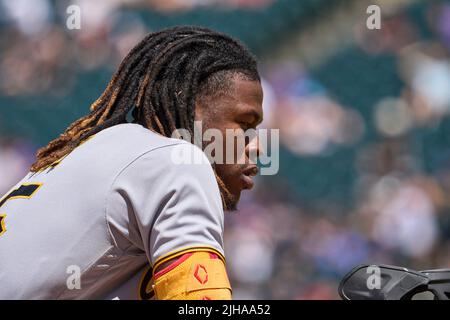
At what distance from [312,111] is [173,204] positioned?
3.88 meters

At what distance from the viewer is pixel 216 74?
182cm

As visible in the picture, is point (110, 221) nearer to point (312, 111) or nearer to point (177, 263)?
point (177, 263)

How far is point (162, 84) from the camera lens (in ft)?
5.74

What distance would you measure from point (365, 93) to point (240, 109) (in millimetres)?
3495

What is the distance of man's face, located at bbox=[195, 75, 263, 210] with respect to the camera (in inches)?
71.3

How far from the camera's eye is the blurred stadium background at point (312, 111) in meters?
4.77

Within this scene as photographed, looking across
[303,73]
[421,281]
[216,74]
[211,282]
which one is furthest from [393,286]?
[303,73]

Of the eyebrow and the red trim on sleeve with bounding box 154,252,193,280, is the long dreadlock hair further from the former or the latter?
the red trim on sleeve with bounding box 154,252,193,280

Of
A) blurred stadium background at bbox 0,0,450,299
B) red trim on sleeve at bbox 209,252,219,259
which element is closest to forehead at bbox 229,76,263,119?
red trim on sleeve at bbox 209,252,219,259

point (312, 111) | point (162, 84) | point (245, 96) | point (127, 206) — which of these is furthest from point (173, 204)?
point (312, 111)

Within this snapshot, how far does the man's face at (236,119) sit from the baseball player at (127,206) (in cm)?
2

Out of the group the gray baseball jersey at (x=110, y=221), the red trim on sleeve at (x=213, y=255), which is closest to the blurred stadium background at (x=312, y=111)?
the gray baseball jersey at (x=110, y=221)

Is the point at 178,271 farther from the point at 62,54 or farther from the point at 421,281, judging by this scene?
the point at 62,54
